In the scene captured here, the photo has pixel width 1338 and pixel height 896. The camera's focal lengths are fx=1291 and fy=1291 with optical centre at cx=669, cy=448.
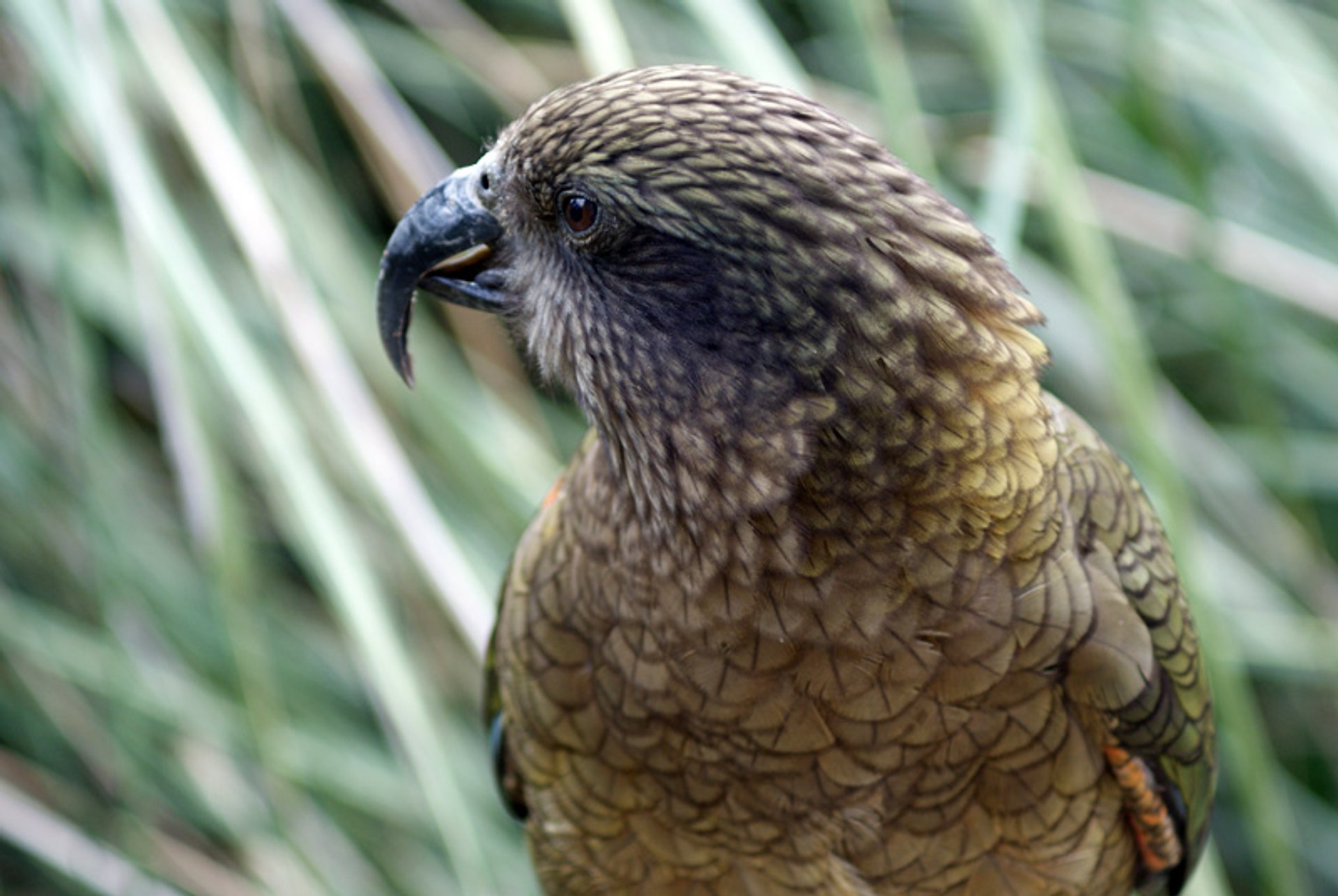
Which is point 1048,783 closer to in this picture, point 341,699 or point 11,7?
point 341,699

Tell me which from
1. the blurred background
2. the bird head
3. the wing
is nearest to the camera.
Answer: the bird head

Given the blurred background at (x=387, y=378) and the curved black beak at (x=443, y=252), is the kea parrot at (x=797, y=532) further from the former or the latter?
the blurred background at (x=387, y=378)

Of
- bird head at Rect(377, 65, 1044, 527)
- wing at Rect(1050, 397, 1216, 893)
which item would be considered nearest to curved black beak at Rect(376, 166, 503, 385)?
bird head at Rect(377, 65, 1044, 527)

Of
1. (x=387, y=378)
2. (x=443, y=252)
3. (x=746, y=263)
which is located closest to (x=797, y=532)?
(x=746, y=263)

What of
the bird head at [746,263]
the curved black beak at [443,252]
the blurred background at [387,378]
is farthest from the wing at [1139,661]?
the curved black beak at [443,252]

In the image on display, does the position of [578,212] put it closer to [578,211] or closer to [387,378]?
[578,211]

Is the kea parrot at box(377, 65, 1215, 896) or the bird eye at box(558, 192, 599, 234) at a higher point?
the bird eye at box(558, 192, 599, 234)

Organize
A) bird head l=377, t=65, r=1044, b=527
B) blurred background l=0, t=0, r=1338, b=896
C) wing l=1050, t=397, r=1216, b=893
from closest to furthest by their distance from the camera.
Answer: bird head l=377, t=65, r=1044, b=527
wing l=1050, t=397, r=1216, b=893
blurred background l=0, t=0, r=1338, b=896

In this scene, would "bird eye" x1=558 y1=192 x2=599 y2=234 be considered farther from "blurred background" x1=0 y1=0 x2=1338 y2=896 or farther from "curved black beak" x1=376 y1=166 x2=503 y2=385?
"blurred background" x1=0 y1=0 x2=1338 y2=896

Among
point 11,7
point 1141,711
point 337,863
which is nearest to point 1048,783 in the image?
point 1141,711
